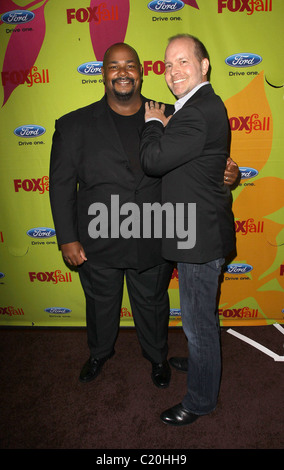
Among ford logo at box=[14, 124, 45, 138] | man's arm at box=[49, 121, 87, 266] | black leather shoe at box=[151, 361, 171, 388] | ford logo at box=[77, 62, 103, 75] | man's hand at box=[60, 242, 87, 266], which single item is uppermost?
ford logo at box=[77, 62, 103, 75]

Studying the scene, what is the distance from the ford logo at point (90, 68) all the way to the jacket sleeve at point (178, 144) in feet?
3.83

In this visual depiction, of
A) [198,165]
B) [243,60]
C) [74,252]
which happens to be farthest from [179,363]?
[243,60]

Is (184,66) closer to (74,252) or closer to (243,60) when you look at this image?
(243,60)

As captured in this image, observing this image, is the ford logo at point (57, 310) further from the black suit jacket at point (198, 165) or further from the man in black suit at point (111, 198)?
the black suit jacket at point (198, 165)

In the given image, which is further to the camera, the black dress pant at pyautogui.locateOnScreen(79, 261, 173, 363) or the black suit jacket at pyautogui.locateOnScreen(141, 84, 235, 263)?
the black dress pant at pyautogui.locateOnScreen(79, 261, 173, 363)

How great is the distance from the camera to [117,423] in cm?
179

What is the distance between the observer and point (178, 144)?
1.26 meters

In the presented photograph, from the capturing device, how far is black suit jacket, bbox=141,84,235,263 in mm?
1271

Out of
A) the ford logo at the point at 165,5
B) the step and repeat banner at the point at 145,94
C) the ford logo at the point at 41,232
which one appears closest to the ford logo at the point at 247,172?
the step and repeat banner at the point at 145,94

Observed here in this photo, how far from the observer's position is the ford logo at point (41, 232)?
2582 millimetres

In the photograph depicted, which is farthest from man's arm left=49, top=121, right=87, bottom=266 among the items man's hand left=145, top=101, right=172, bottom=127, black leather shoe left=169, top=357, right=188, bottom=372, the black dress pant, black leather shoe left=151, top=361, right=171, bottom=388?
black leather shoe left=169, top=357, right=188, bottom=372

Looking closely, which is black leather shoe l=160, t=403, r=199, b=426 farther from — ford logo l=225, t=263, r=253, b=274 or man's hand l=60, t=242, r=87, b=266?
ford logo l=225, t=263, r=253, b=274

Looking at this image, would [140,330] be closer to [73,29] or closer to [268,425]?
[268,425]

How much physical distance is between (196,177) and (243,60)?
1298 mm
